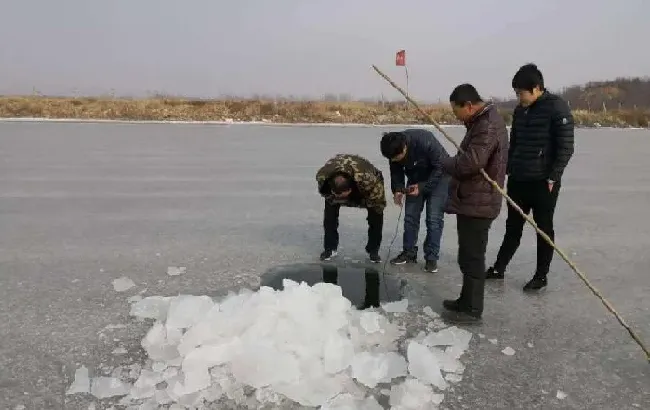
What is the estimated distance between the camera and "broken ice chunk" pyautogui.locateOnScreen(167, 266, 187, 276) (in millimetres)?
4367

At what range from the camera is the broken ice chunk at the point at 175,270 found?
14.3 ft

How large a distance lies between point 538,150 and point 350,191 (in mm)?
1466

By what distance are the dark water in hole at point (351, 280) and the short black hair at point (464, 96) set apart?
1509mm

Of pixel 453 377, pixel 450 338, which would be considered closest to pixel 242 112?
pixel 450 338

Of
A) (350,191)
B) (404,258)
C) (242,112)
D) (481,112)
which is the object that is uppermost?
(242,112)

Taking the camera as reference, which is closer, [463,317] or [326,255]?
[463,317]

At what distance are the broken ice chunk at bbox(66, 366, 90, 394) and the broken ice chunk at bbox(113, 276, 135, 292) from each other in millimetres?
1195

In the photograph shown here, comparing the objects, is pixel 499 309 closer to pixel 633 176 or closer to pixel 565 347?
pixel 565 347

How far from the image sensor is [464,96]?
127 inches

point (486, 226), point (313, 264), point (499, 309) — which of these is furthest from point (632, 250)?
point (313, 264)

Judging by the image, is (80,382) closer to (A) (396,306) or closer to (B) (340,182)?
(A) (396,306)

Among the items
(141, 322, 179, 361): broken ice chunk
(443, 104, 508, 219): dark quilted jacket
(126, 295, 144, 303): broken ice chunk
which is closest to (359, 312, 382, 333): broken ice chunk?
(443, 104, 508, 219): dark quilted jacket

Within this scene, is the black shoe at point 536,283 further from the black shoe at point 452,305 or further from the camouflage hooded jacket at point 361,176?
the camouflage hooded jacket at point 361,176

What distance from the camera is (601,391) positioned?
2781 millimetres
